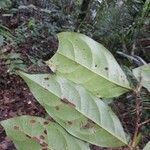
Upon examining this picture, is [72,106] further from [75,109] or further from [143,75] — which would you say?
[143,75]

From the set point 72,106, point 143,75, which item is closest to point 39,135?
point 72,106

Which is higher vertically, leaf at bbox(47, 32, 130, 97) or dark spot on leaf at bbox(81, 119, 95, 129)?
leaf at bbox(47, 32, 130, 97)

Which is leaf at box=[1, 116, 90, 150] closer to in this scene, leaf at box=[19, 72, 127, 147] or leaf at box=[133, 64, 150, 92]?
leaf at box=[19, 72, 127, 147]

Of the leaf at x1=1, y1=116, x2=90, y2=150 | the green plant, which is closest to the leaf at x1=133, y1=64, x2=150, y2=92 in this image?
the green plant

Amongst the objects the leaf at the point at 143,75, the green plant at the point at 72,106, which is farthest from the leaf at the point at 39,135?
the leaf at the point at 143,75

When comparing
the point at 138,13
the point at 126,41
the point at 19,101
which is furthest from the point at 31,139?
the point at 138,13

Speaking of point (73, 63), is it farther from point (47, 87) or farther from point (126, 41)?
point (126, 41)
